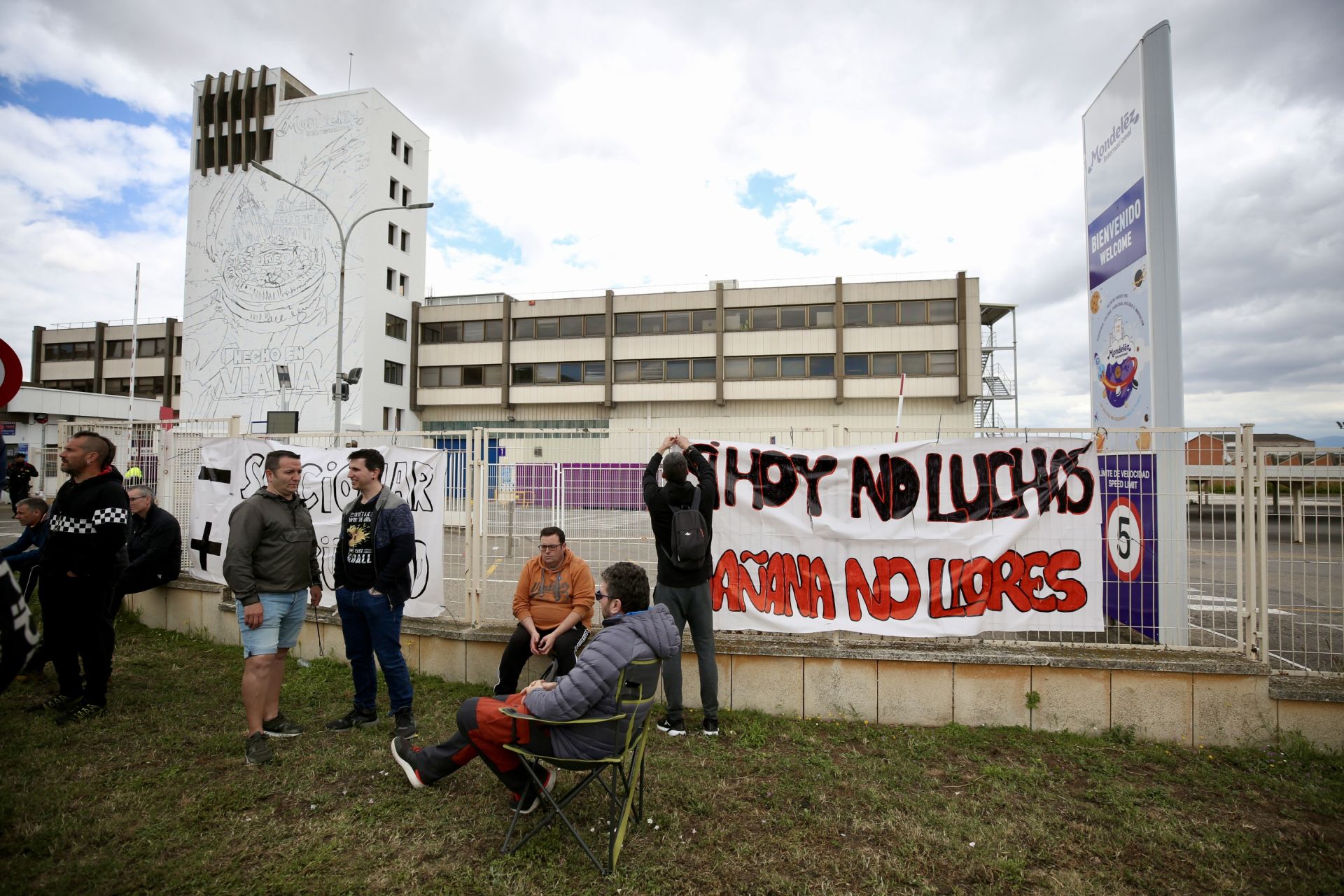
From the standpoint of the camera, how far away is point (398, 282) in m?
37.2

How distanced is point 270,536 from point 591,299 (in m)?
35.0

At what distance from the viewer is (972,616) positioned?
5.32 metres

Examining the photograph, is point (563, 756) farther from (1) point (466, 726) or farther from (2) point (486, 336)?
(2) point (486, 336)

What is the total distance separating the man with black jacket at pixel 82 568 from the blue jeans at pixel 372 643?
1819 mm

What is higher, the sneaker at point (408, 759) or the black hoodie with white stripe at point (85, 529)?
the black hoodie with white stripe at point (85, 529)

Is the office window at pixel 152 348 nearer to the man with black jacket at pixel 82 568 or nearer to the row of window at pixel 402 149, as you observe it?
the row of window at pixel 402 149

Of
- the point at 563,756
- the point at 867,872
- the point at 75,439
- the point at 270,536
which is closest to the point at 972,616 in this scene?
the point at 867,872

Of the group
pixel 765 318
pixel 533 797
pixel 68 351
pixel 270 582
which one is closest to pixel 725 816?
pixel 533 797

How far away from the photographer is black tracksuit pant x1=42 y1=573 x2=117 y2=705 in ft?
16.7

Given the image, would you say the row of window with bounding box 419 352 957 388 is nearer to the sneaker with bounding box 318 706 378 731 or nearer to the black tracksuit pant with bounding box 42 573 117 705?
the sneaker with bounding box 318 706 378 731

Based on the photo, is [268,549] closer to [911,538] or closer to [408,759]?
[408,759]

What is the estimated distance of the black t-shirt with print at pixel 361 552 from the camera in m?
4.87

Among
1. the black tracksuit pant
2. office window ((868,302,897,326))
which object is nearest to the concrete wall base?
the black tracksuit pant

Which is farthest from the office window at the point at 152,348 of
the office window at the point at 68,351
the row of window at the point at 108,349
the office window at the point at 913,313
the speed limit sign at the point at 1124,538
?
the speed limit sign at the point at 1124,538
